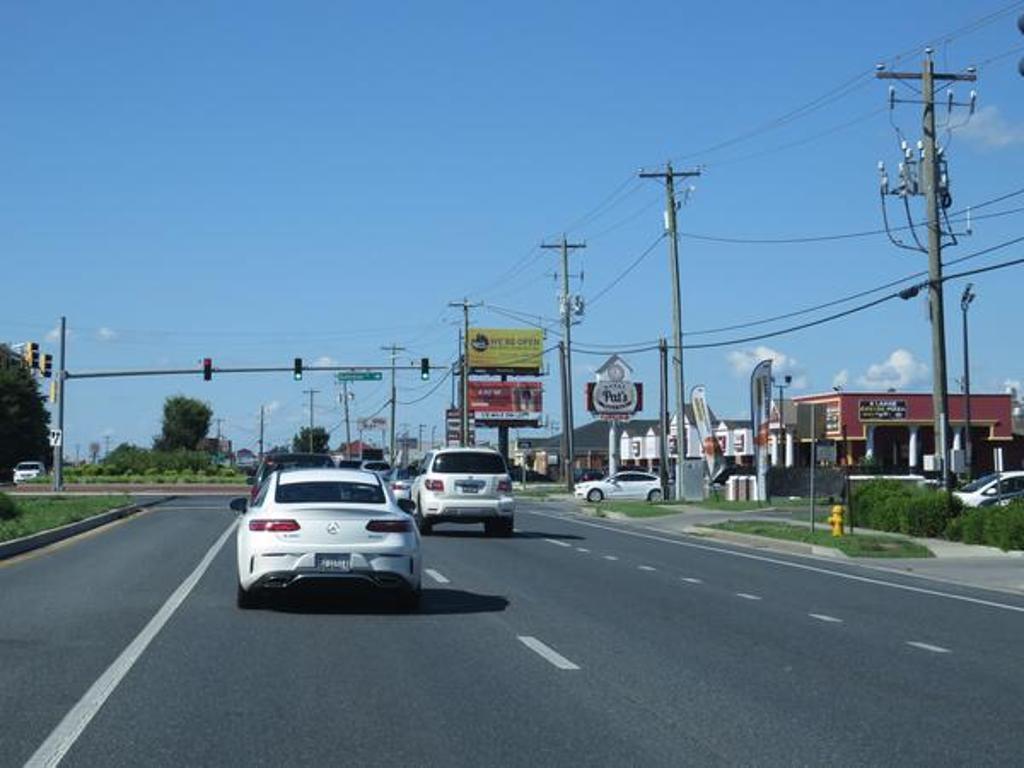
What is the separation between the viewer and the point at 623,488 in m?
61.8

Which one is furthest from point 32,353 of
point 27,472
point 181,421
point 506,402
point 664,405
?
point 181,421

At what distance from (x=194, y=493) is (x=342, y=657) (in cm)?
5573

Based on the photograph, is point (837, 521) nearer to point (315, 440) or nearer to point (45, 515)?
point (45, 515)

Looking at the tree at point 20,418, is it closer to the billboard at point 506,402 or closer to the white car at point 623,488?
the billboard at point 506,402

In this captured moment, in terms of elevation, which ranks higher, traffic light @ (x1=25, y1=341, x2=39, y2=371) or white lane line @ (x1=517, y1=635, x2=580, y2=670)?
traffic light @ (x1=25, y1=341, x2=39, y2=371)

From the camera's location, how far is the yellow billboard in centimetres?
11638

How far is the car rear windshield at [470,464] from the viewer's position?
3120 centimetres

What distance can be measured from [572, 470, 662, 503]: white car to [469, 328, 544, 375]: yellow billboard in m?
54.2

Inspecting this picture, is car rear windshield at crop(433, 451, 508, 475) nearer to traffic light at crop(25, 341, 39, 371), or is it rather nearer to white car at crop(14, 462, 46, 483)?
traffic light at crop(25, 341, 39, 371)

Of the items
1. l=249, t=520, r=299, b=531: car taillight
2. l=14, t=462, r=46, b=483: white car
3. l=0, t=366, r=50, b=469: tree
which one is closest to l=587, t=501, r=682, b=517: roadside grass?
l=249, t=520, r=299, b=531: car taillight

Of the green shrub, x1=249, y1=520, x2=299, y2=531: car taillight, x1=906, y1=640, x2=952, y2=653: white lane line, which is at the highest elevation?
x1=249, y1=520, x2=299, y2=531: car taillight

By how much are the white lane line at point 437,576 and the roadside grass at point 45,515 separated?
323 inches

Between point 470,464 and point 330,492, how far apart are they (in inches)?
618

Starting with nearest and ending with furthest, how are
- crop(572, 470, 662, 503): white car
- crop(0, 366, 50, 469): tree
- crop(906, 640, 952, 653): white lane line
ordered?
crop(906, 640, 952, 653): white lane line < crop(572, 470, 662, 503): white car < crop(0, 366, 50, 469): tree
